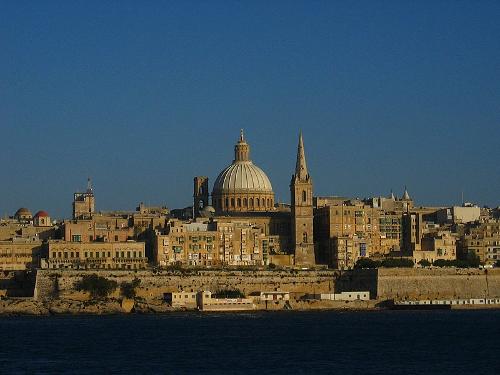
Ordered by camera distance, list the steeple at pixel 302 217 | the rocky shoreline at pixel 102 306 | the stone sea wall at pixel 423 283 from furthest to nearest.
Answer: the steeple at pixel 302 217 < the stone sea wall at pixel 423 283 < the rocky shoreline at pixel 102 306

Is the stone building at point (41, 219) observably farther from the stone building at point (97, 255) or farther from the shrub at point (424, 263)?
the shrub at point (424, 263)

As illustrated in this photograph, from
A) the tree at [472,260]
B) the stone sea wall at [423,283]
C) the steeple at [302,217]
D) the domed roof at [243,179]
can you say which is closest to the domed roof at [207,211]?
the domed roof at [243,179]

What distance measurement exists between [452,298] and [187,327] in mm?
28022

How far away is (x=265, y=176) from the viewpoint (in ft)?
390

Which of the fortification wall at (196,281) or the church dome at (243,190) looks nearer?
the fortification wall at (196,281)

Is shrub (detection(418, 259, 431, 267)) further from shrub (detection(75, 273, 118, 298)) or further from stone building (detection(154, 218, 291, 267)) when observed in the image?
shrub (detection(75, 273, 118, 298))

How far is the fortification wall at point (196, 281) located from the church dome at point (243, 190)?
17.5 metres

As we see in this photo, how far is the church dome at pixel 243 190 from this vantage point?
383 feet

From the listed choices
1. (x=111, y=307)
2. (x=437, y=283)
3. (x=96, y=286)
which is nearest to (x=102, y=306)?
(x=111, y=307)

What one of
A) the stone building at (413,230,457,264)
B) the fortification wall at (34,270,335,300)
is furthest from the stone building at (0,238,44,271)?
the stone building at (413,230,457,264)

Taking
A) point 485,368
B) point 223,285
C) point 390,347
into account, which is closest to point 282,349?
point 390,347

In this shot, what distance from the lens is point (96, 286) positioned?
93.5m

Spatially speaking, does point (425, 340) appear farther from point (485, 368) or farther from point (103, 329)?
point (103, 329)

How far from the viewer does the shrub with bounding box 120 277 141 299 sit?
9431 cm
